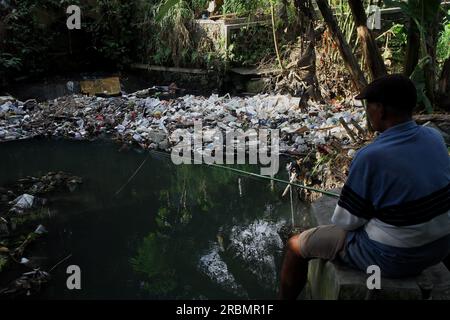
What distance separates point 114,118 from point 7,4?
326 centimetres

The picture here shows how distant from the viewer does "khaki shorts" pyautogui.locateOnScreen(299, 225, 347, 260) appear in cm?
181

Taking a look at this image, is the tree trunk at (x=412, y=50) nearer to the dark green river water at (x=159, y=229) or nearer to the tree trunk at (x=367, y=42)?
the tree trunk at (x=367, y=42)

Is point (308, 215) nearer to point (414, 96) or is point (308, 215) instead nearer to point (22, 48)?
point (414, 96)

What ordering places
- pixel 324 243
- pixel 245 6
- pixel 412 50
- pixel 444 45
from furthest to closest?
pixel 245 6 → pixel 444 45 → pixel 412 50 → pixel 324 243

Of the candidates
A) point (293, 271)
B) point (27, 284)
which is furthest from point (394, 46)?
point (27, 284)

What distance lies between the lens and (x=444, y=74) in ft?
14.6

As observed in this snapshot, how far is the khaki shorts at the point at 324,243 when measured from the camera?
1808 mm

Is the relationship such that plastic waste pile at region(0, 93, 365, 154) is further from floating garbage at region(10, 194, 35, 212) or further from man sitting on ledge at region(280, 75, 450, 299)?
man sitting on ledge at region(280, 75, 450, 299)

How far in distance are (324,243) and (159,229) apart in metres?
2.18

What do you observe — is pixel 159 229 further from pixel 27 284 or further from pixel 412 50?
pixel 412 50

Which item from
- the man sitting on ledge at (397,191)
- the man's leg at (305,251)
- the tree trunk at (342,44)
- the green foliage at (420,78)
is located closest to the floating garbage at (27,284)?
the man's leg at (305,251)

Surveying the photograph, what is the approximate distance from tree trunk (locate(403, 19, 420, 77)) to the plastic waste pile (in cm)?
87

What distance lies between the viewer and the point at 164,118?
6.38 metres
